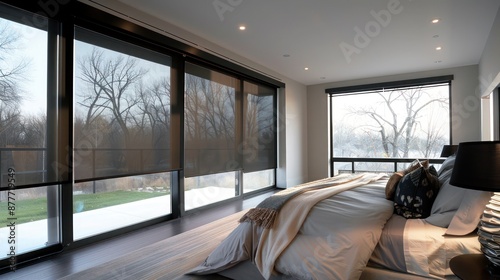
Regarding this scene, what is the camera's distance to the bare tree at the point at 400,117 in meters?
6.07

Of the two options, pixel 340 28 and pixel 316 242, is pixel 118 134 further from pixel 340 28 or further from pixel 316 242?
pixel 340 28

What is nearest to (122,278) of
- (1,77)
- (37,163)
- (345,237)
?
(37,163)

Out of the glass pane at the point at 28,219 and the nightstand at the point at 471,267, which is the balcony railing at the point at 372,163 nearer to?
the nightstand at the point at 471,267

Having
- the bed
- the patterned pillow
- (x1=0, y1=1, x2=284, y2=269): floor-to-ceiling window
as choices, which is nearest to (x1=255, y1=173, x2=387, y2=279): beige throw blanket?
the bed

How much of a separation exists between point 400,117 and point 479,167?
5.57m

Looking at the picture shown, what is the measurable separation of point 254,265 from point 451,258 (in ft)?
4.20

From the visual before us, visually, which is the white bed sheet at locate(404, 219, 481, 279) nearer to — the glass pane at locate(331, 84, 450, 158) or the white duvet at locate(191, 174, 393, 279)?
the white duvet at locate(191, 174, 393, 279)

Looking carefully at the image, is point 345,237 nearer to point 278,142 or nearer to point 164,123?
point 164,123

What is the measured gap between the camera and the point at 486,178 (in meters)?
1.28

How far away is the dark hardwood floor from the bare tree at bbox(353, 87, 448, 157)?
4.32 meters

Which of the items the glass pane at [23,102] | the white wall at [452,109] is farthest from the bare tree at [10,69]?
the white wall at [452,109]

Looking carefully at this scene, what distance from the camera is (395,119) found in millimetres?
6367

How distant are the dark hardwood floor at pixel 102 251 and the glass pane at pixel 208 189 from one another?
0.28 meters

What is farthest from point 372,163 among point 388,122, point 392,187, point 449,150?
point 392,187
